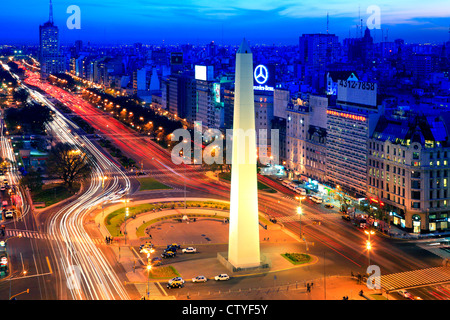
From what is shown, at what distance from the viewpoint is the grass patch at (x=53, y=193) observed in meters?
70.9

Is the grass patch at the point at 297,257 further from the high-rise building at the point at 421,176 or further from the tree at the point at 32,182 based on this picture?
the tree at the point at 32,182

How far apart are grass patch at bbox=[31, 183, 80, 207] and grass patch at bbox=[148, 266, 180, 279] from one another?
27972mm

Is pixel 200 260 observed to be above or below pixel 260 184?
below

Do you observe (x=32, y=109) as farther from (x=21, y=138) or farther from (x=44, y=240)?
(x=44, y=240)

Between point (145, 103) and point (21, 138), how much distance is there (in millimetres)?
58728

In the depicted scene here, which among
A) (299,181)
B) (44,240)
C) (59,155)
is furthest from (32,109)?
(44,240)

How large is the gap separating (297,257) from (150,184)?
36125 millimetres

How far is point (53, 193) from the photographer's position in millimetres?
74625

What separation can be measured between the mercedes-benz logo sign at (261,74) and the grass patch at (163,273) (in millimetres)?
59640

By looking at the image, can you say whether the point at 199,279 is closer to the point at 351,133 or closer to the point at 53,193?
the point at 351,133

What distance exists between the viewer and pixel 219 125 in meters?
117

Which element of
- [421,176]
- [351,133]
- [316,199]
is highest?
[351,133]

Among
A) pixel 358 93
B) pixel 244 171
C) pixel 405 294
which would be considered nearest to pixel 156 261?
pixel 244 171

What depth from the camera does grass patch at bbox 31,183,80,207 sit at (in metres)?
70.9
